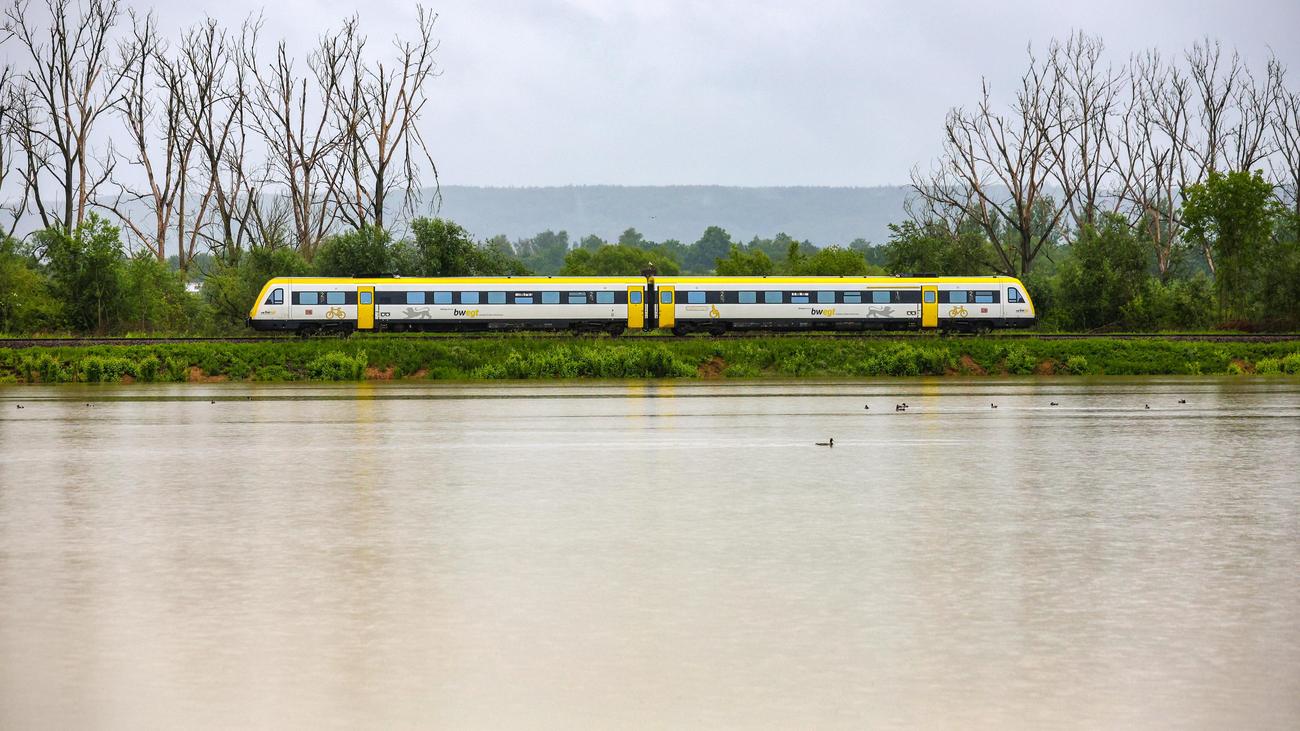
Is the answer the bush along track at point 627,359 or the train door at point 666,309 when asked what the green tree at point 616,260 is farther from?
the bush along track at point 627,359

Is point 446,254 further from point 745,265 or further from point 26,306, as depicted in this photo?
point 745,265

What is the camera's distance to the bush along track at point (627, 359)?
44688mm

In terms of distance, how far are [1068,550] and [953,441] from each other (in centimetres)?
960

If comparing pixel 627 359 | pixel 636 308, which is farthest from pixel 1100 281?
pixel 627 359

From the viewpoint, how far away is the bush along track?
44.7 meters

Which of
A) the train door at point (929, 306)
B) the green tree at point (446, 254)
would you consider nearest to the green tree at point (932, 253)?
the train door at point (929, 306)

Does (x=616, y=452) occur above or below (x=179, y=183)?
below

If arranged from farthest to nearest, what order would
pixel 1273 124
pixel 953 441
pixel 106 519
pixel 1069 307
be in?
pixel 1273 124 < pixel 1069 307 < pixel 953 441 < pixel 106 519

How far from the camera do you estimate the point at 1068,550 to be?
33.6 feet

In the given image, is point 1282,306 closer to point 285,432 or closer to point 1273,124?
point 1273,124

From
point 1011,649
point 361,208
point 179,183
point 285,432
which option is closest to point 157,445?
point 285,432

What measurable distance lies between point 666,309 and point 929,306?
10.7m

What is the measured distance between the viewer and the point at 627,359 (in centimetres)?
4650

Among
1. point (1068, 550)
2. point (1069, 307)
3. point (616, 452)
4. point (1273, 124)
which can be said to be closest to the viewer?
point (1068, 550)
